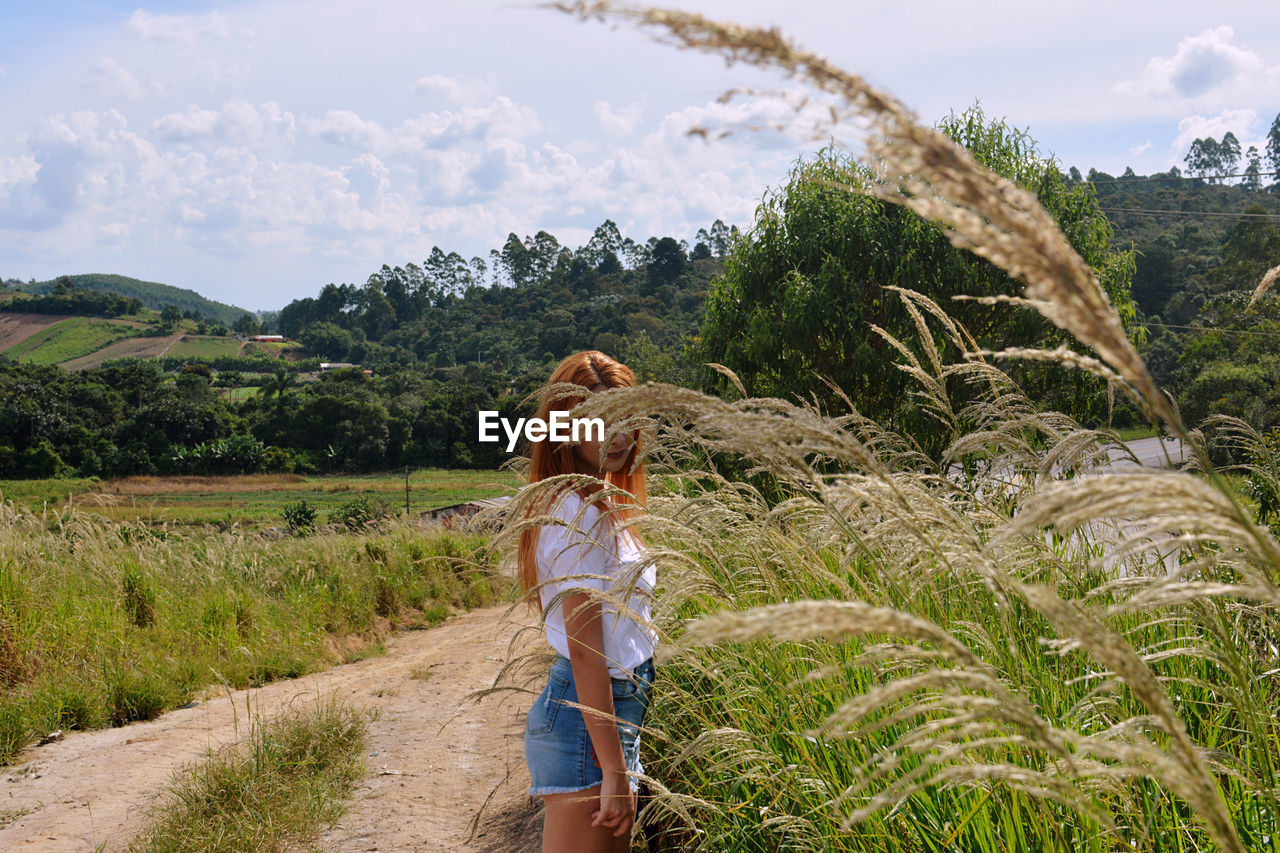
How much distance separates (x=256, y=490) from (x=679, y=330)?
31407 millimetres

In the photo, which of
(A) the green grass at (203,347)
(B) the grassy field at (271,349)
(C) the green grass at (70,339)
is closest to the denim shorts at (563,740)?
(A) the green grass at (203,347)

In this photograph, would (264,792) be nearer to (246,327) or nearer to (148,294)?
(246,327)

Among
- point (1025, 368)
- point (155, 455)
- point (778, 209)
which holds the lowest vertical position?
point (155, 455)

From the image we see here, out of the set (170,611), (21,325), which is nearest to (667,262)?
(21,325)

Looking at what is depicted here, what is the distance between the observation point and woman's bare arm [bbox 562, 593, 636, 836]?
2131mm

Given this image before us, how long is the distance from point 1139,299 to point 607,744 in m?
62.9

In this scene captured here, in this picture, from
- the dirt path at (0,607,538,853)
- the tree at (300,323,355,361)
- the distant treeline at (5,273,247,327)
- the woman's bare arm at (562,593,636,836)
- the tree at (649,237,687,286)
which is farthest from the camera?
the distant treeline at (5,273,247,327)

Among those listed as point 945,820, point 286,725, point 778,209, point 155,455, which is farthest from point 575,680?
point 155,455

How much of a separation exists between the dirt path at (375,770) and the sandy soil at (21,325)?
120321 mm

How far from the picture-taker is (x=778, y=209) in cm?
1082

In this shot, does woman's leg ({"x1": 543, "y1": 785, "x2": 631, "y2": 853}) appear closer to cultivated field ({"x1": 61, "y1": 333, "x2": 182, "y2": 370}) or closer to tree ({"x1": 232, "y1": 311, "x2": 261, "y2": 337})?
cultivated field ({"x1": 61, "y1": 333, "x2": 182, "y2": 370})

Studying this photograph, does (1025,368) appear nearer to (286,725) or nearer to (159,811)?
(286,725)

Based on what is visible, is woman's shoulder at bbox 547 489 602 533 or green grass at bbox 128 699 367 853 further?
green grass at bbox 128 699 367 853

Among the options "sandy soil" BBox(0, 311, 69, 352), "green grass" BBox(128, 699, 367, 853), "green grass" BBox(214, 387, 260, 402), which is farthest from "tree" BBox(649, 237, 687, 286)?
"green grass" BBox(128, 699, 367, 853)
